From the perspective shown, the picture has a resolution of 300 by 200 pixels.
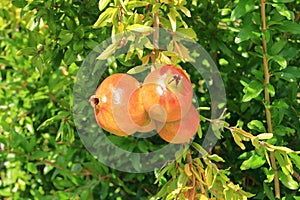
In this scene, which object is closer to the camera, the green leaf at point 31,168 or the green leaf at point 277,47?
the green leaf at point 277,47

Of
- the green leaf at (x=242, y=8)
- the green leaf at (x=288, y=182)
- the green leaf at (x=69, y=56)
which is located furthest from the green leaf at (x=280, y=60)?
the green leaf at (x=69, y=56)

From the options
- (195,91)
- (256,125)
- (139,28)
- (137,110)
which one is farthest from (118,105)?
(195,91)

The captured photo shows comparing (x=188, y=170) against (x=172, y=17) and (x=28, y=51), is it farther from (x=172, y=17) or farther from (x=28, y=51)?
(x=28, y=51)

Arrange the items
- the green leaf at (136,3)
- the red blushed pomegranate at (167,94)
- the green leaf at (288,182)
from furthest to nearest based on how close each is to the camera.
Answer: the green leaf at (288,182) → the green leaf at (136,3) → the red blushed pomegranate at (167,94)

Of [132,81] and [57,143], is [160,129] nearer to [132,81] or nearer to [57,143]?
[132,81]

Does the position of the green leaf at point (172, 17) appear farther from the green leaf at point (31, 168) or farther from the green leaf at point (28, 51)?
the green leaf at point (31, 168)

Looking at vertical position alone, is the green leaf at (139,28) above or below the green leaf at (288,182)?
above
